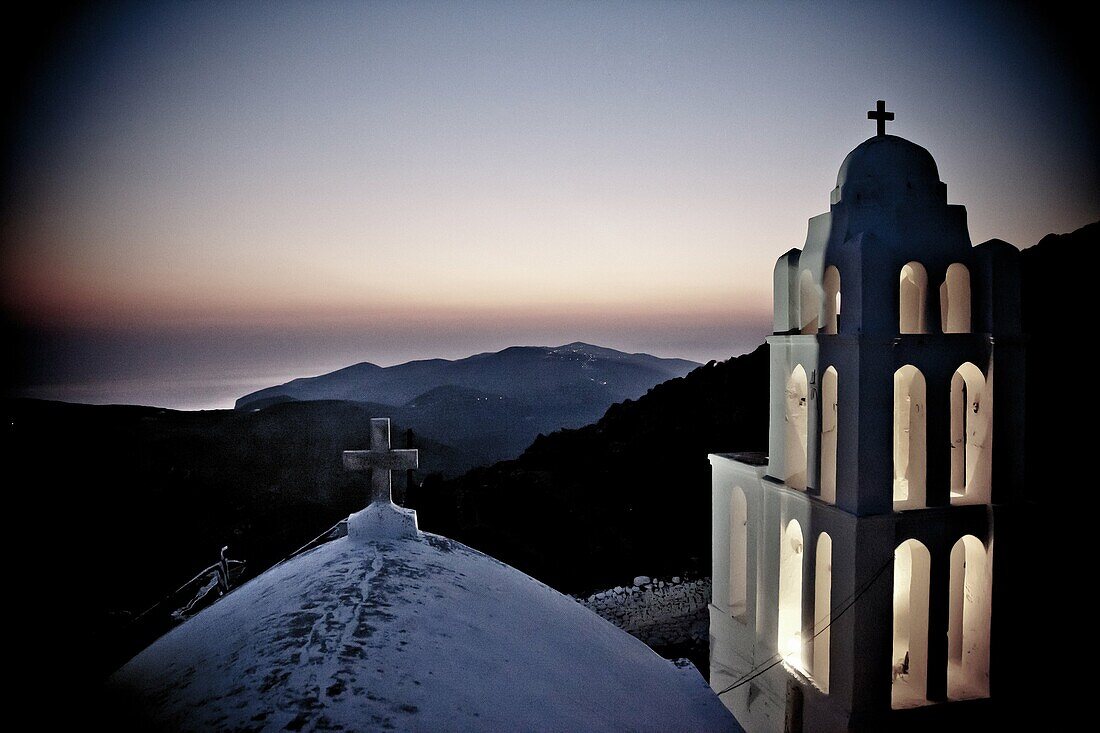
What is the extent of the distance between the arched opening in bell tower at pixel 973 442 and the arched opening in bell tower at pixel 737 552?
246 cm

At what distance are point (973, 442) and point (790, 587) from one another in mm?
2440

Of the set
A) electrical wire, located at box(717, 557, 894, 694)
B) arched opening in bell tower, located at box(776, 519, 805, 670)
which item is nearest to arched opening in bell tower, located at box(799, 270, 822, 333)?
arched opening in bell tower, located at box(776, 519, 805, 670)

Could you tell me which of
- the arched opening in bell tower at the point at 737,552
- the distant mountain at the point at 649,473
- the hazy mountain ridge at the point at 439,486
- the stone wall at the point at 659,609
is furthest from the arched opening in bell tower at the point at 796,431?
the hazy mountain ridge at the point at 439,486

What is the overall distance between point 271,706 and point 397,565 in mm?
1862

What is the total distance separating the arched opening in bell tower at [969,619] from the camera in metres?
6.62

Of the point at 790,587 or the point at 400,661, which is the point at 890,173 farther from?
the point at 400,661

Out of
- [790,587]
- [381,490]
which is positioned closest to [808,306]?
[790,587]

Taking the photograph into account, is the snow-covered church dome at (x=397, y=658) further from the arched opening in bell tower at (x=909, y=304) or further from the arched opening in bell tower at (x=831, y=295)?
the arched opening in bell tower at (x=909, y=304)

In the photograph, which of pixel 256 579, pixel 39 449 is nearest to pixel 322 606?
pixel 256 579

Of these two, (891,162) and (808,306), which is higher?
(891,162)

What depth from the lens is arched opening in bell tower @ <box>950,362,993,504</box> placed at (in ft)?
21.6

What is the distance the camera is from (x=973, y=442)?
680 cm

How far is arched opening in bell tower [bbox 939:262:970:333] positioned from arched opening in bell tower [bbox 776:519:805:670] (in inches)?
104

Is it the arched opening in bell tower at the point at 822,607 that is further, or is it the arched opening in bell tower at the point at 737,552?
the arched opening in bell tower at the point at 737,552
